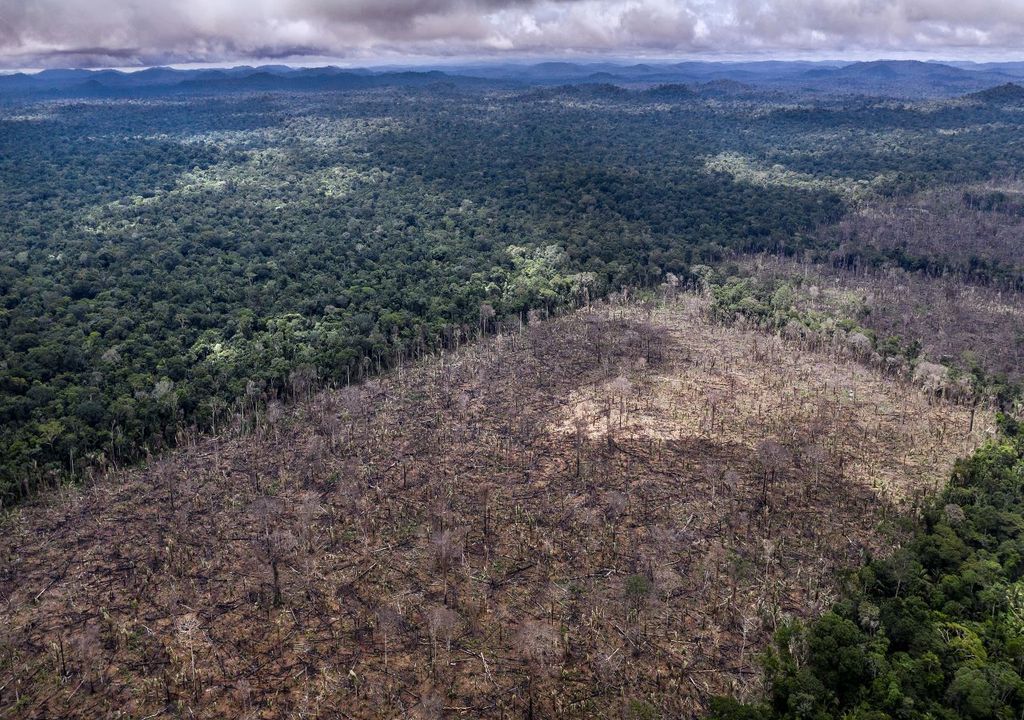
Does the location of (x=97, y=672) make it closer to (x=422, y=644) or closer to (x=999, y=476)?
(x=422, y=644)

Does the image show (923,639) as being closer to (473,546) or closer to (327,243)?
(473,546)

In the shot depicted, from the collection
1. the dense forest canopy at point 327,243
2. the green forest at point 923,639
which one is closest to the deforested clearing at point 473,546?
the green forest at point 923,639

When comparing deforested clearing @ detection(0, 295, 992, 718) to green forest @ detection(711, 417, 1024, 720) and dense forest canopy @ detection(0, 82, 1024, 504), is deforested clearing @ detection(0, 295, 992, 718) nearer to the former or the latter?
green forest @ detection(711, 417, 1024, 720)

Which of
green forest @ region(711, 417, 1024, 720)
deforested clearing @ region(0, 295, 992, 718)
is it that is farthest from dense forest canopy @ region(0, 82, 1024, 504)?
green forest @ region(711, 417, 1024, 720)

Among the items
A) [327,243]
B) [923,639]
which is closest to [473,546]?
[923,639]

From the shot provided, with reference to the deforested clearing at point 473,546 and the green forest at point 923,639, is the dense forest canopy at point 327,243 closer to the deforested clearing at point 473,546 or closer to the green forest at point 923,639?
the deforested clearing at point 473,546
